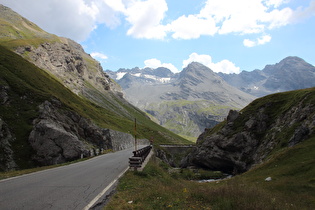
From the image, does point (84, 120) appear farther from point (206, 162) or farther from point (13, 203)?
point (13, 203)

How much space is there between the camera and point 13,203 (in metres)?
9.54

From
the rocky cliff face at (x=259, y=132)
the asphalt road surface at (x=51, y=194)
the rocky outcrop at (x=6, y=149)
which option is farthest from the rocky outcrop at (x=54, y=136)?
the rocky cliff face at (x=259, y=132)

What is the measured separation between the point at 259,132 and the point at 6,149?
42.2 metres

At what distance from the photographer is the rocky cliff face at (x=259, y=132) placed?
106 feet

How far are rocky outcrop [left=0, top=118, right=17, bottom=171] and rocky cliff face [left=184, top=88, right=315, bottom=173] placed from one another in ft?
112

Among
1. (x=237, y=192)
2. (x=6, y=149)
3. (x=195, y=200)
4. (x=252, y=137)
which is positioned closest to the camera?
(x=195, y=200)

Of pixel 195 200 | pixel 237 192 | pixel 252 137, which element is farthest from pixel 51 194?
pixel 252 137

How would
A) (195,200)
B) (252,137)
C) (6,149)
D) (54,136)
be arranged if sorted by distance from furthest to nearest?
(252,137), (54,136), (6,149), (195,200)

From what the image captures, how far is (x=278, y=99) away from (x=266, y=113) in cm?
476

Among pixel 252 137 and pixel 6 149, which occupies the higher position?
pixel 6 149

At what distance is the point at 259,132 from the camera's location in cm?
4425

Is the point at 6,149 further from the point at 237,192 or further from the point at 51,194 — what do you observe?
the point at 237,192

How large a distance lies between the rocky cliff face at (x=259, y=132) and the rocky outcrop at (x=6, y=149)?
112ft

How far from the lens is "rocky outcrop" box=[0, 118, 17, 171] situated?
23.8m
